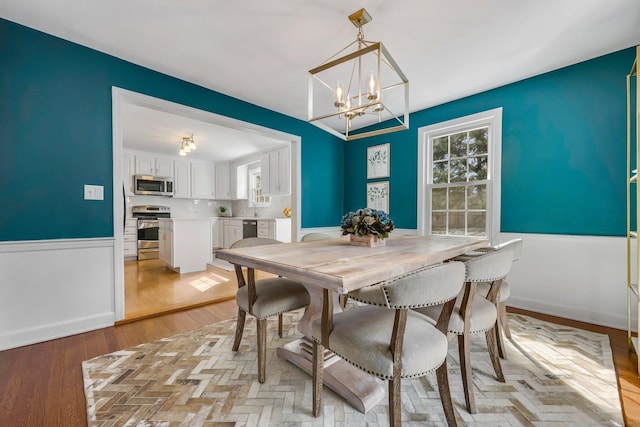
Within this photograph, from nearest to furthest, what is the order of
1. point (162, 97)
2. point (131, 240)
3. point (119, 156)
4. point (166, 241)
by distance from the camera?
point (119, 156)
point (162, 97)
point (166, 241)
point (131, 240)

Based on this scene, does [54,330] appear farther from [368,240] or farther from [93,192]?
[368,240]

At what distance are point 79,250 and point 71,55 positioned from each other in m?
1.59

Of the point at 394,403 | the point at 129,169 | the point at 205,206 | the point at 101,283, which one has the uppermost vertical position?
the point at 129,169

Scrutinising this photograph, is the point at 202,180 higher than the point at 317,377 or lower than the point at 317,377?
higher

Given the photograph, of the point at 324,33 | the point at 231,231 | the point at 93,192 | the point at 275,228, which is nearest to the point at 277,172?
the point at 275,228

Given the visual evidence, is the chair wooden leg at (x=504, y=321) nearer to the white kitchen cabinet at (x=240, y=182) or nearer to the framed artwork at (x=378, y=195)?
the framed artwork at (x=378, y=195)

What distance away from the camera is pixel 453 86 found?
2891 mm

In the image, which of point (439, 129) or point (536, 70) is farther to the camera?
point (439, 129)

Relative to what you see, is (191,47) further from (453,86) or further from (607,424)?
(607,424)

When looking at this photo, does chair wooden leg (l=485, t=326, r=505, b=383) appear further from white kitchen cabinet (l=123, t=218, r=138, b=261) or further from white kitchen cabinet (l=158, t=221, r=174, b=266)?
white kitchen cabinet (l=123, t=218, r=138, b=261)

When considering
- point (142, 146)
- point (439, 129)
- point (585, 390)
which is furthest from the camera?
point (142, 146)

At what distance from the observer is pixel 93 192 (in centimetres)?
224

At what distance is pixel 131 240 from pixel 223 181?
2375 mm

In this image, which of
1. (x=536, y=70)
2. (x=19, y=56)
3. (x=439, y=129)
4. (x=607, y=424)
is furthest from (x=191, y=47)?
(x=607, y=424)
